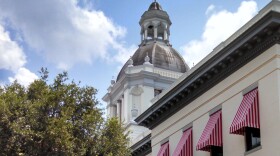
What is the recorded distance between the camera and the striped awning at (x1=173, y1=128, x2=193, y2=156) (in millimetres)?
29828

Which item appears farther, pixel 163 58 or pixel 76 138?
pixel 163 58

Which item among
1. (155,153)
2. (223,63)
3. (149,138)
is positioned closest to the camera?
(223,63)

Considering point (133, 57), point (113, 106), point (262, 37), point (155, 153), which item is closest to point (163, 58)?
point (133, 57)

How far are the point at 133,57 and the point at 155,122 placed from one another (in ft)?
87.4

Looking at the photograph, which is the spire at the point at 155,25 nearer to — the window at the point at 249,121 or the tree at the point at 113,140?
the tree at the point at 113,140

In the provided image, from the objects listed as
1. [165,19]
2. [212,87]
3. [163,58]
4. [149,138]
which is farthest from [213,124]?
[165,19]

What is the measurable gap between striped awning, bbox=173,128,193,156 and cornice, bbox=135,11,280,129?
1.76 m

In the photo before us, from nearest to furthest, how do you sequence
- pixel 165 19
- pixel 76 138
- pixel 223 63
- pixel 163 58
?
pixel 223 63 < pixel 76 138 < pixel 163 58 < pixel 165 19

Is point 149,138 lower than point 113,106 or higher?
A: lower

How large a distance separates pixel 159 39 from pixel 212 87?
34.9 meters

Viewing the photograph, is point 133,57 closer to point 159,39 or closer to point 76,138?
point 159,39

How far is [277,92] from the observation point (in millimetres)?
23391

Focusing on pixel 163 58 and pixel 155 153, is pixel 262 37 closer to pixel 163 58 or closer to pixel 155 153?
pixel 155 153

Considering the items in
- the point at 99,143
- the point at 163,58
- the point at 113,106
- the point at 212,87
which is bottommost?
the point at 99,143
